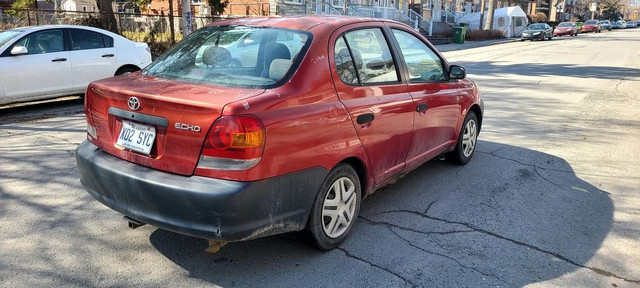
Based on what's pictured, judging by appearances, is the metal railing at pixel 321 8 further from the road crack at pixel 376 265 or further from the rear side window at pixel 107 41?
the road crack at pixel 376 265

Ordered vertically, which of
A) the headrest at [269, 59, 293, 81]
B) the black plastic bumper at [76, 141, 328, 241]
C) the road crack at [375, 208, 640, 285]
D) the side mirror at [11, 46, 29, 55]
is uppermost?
the side mirror at [11, 46, 29, 55]

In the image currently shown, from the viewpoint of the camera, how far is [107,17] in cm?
1678

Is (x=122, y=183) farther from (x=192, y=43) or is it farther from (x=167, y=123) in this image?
(x=192, y=43)

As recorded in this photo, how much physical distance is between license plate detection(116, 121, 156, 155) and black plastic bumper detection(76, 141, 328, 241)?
0.39ft

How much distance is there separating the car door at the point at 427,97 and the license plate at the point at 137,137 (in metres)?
2.25

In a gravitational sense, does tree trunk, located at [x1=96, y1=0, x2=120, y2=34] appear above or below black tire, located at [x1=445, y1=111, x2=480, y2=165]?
above

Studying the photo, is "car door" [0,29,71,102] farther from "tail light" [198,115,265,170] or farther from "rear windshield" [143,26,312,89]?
"tail light" [198,115,265,170]

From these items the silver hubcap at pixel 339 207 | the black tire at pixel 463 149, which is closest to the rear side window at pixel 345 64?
the silver hubcap at pixel 339 207

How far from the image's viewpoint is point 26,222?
389 centimetres

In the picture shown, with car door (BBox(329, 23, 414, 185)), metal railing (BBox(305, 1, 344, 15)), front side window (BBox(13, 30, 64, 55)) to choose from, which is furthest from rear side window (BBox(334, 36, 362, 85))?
metal railing (BBox(305, 1, 344, 15))

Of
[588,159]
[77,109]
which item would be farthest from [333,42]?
[77,109]

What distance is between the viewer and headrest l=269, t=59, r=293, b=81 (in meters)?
3.19

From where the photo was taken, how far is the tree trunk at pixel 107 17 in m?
16.7

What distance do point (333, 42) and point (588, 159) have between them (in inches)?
170
